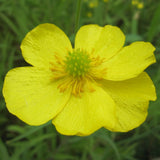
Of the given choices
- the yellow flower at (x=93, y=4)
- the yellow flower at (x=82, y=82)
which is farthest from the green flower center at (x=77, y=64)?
the yellow flower at (x=93, y=4)

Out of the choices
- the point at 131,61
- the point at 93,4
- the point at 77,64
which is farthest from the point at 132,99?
the point at 93,4

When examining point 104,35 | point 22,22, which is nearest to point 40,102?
point 104,35

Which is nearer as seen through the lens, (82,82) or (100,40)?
(82,82)

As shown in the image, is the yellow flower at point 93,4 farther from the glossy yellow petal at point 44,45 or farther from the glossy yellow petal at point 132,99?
the glossy yellow petal at point 132,99

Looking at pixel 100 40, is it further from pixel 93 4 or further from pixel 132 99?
pixel 93 4

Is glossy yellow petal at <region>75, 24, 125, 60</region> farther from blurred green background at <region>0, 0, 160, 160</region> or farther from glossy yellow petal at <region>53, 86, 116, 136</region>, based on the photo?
glossy yellow petal at <region>53, 86, 116, 136</region>
